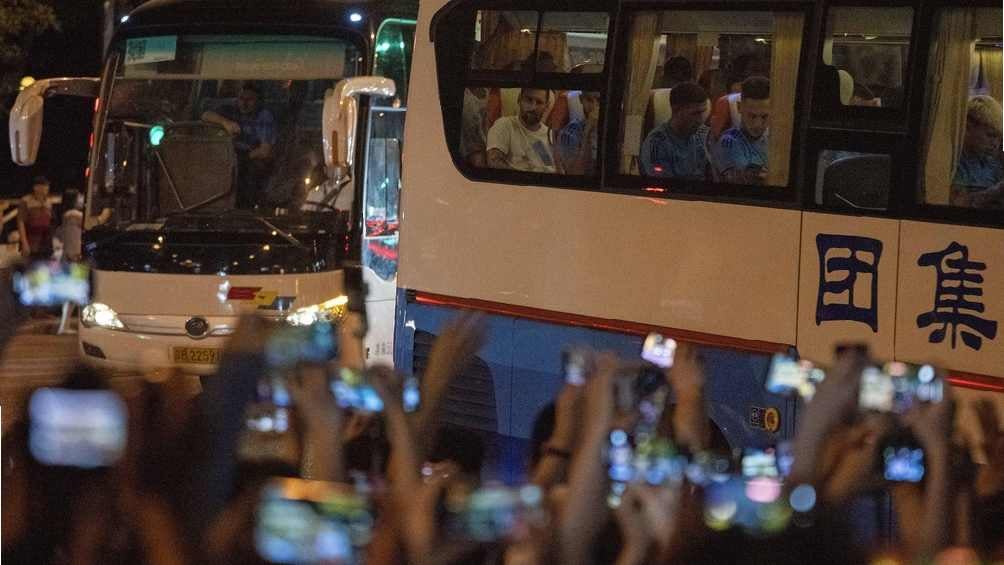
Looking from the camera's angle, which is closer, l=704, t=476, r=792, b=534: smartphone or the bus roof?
l=704, t=476, r=792, b=534: smartphone

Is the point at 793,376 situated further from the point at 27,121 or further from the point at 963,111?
the point at 27,121

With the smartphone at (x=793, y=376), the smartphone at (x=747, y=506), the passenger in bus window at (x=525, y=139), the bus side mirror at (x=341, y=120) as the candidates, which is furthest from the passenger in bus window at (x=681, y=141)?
the smartphone at (x=747, y=506)

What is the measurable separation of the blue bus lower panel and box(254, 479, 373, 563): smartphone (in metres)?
4.12

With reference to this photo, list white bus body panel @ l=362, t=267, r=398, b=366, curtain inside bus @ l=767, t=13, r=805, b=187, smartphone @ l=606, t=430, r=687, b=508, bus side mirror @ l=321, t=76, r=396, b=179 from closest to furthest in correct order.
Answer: smartphone @ l=606, t=430, r=687, b=508
curtain inside bus @ l=767, t=13, r=805, b=187
bus side mirror @ l=321, t=76, r=396, b=179
white bus body panel @ l=362, t=267, r=398, b=366

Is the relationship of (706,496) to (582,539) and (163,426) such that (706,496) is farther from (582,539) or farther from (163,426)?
(163,426)

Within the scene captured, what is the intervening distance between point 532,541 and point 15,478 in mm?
1350

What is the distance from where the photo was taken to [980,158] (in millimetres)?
6719

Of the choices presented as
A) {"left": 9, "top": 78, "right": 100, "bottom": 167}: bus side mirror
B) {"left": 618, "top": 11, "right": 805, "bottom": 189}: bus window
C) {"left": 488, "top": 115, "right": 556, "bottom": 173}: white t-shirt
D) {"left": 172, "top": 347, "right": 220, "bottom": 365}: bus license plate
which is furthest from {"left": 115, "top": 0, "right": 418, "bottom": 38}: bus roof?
{"left": 618, "top": 11, "right": 805, "bottom": 189}: bus window

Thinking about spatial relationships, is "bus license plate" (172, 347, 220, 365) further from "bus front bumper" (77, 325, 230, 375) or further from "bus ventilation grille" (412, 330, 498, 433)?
"bus ventilation grille" (412, 330, 498, 433)

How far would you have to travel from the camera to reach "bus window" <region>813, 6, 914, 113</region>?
6965 millimetres

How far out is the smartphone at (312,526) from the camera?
3330 millimetres

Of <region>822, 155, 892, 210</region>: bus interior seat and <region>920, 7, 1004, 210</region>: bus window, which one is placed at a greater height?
<region>920, 7, 1004, 210</region>: bus window

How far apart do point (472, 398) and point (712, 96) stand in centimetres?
226

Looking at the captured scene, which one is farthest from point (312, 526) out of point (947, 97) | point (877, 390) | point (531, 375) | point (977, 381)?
point (531, 375)
